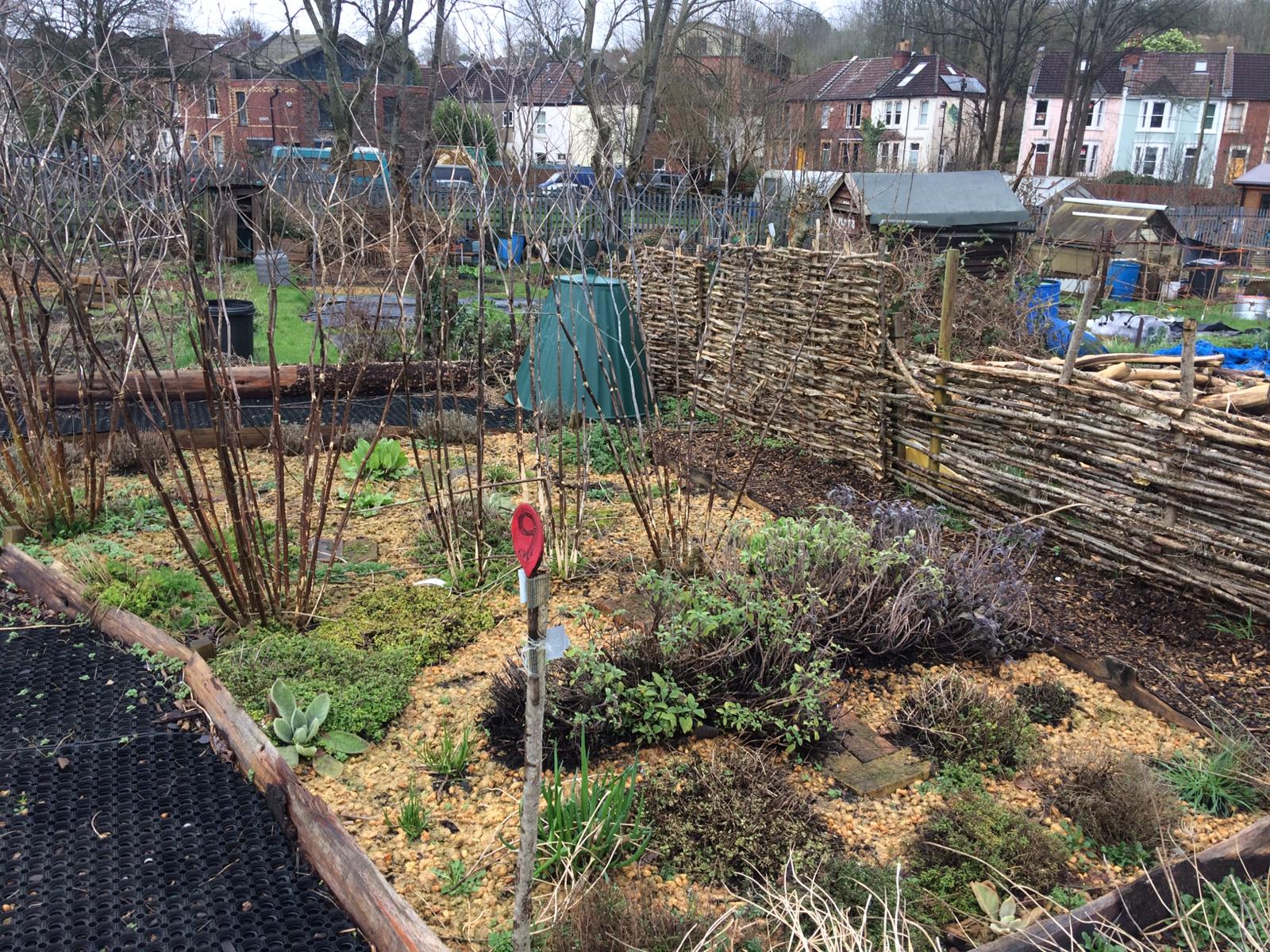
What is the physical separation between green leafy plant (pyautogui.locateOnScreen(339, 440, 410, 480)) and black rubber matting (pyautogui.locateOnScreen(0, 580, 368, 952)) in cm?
241

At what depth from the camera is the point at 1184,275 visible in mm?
17922

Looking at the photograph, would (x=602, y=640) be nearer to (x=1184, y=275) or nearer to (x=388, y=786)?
(x=388, y=786)

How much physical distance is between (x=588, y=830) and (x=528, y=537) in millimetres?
1103

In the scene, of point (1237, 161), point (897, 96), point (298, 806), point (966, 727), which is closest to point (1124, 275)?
point (966, 727)

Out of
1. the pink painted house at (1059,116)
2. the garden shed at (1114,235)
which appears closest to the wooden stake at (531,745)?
the garden shed at (1114,235)

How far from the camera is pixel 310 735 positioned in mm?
3139

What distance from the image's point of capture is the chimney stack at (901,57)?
Answer: 4422 cm

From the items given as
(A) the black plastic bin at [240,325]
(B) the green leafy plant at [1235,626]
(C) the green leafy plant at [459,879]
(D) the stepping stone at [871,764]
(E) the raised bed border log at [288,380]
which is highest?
(A) the black plastic bin at [240,325]

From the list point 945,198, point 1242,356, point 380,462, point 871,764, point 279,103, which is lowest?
point 871,764

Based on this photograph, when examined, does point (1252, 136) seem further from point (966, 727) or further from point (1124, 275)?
point (966, 727)

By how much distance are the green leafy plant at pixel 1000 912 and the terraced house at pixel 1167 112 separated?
48820 mm

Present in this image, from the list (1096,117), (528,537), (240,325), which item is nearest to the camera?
(528,537)

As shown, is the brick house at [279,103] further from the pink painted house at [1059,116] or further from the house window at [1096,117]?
the house window at [1096,117]

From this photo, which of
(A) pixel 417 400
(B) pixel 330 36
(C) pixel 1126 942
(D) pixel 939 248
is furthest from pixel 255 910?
(B) pixel 330 36
